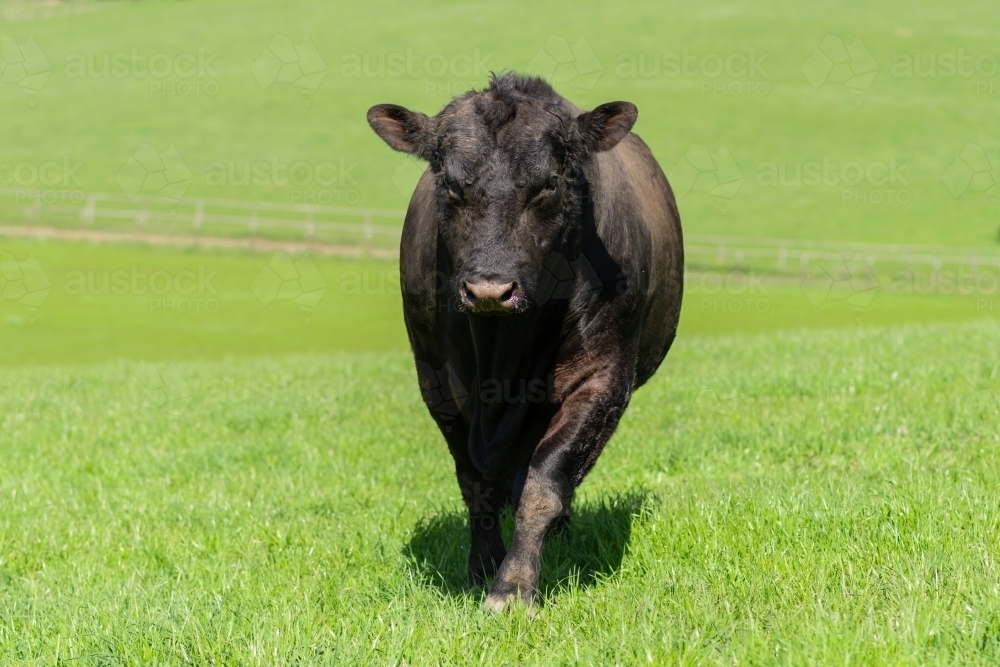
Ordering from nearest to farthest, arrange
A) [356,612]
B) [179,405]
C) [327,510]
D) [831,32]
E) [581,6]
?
[356,612]
[327,510]
[179,405]
[831,32]
[581,6]

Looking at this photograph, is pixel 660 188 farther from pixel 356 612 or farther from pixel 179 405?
pixel 179 405

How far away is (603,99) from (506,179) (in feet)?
181

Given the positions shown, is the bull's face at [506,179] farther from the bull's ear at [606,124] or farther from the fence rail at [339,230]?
the fence rail at [339,230]

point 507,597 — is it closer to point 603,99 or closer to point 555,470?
point 555,470

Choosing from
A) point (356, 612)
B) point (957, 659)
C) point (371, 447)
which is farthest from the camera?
point (371, 447)

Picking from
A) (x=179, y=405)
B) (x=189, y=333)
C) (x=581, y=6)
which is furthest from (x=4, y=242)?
(x=581, y=6)

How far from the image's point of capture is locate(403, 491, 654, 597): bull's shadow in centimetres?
522

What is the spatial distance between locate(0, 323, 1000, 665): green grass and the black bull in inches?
17.7

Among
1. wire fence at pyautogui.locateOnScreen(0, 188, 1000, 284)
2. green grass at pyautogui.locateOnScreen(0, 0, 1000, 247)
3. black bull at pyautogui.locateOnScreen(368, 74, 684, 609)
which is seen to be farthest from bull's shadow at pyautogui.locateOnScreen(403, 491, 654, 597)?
green grass at pyautogui.locateOnScreen(0, 0, 1000, 247)

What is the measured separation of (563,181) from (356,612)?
216 cm

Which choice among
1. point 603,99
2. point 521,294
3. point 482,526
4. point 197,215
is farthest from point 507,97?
point 603,99

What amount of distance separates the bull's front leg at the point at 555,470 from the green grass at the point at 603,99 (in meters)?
46.4

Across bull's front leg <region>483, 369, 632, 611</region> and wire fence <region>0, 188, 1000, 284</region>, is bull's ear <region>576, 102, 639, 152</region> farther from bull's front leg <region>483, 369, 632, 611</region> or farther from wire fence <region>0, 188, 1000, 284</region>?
wire fence <region>0, 188, 1000, 284</region>

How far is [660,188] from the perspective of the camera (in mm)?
7289
